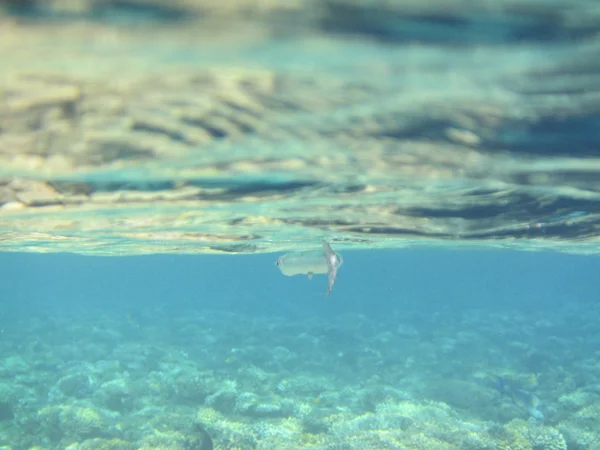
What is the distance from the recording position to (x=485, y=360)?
2697 cm

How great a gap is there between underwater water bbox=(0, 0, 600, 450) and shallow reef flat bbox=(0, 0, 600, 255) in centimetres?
3

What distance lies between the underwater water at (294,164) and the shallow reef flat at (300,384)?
0.43 feet

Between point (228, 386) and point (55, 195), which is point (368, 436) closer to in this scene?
point (228, 386)

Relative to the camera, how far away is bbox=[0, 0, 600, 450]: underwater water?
14.1 feet

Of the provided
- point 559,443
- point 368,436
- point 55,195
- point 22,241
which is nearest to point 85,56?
point 55,195

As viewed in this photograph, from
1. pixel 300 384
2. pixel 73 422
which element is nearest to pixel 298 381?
pixel 300 384

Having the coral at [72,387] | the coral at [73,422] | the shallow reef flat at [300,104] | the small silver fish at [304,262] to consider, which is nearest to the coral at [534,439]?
the shallow reef flat at [300,104]

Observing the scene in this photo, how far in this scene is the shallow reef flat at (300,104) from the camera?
4.16 m

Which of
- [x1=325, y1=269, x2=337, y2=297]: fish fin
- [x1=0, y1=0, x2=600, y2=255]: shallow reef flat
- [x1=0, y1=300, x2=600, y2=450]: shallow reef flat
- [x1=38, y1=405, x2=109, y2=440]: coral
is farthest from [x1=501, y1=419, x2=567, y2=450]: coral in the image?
[x1=38, y1=405, x2=109, y2=440]: coral

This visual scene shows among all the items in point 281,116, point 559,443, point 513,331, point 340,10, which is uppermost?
point 340,10

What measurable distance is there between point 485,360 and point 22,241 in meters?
25.8

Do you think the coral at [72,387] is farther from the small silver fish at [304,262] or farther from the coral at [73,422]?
the small silver fish at [304,262]

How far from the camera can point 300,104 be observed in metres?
5.80

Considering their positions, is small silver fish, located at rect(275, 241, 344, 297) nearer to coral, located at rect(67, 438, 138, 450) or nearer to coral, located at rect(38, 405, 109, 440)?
coral, located at rect(67, 438, 138, 450)
